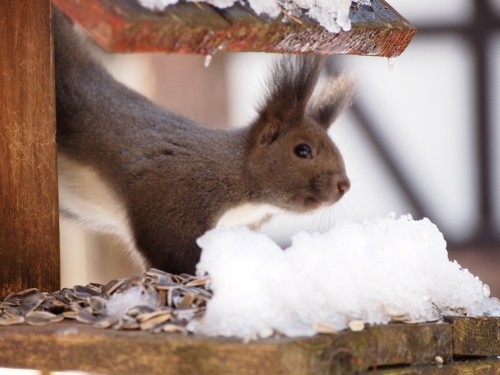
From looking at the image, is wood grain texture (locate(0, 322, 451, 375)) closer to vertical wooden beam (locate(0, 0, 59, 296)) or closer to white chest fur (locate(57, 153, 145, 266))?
vertical wooden beam (locate(0, 0, 59, 296))

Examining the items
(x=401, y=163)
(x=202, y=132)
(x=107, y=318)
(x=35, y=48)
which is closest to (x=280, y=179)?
(x=202, y=132)

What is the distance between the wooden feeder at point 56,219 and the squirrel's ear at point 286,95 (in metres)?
0.38

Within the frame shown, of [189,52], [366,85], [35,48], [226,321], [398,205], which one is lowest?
[226,321]

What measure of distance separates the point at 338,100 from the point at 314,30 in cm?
86

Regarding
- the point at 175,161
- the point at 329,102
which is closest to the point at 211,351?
the point at 175,161

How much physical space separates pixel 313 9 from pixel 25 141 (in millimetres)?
727

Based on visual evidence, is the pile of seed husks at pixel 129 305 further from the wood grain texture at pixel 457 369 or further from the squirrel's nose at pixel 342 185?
the squirrel's nose at pixel 342 185

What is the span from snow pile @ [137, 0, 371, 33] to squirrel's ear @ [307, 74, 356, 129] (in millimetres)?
644

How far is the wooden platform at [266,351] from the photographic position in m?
1.92

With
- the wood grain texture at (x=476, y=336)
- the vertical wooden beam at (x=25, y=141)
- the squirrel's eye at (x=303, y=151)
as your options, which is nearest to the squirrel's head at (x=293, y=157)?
the squirrel's eye at (x=303, y=151)

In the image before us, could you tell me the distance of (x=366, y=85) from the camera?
5.21m

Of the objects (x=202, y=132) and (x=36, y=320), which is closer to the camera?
(x=36, y=320)

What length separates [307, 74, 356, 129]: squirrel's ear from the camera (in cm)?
316

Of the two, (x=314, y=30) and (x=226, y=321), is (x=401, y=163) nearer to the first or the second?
(x=314, y=30)
